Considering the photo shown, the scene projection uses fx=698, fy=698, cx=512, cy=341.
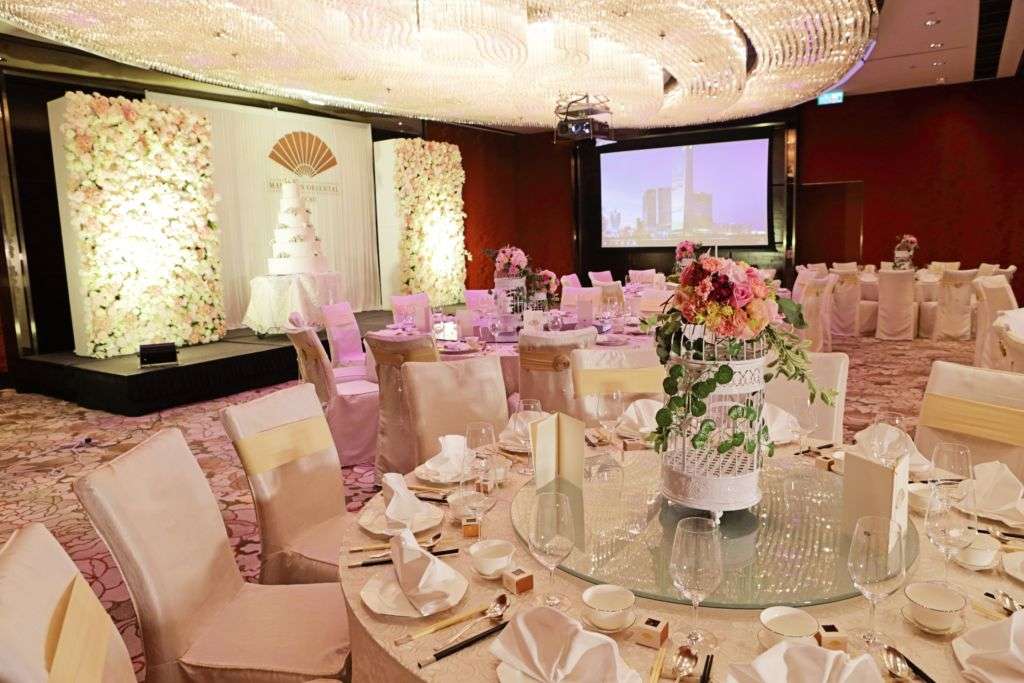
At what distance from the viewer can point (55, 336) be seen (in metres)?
7.40

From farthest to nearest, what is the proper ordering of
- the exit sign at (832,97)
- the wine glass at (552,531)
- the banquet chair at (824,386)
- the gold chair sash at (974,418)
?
the exit sign at (832,97)
the banquet chair at (824,386)
the gold chair sash at (974,418)
the wine glass at (552,531)

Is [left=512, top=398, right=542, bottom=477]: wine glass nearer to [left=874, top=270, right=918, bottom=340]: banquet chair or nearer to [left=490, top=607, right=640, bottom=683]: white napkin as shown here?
[left=490, top=607, right=640, bottom=683]: white napkin

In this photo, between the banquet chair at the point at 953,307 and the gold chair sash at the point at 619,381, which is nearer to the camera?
the gold chair sash at the point at 619,381

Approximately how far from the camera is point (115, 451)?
202 inches

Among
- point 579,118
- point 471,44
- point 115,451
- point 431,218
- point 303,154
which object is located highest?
point 471,44

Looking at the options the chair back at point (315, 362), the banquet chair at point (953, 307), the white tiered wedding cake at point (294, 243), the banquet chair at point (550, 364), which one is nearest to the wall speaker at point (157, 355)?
the white tiered wedding cake at point (294, 243)

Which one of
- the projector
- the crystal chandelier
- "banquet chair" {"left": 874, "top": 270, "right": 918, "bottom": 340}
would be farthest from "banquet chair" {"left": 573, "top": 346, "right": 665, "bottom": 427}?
"banquet chair" {"left": 874, "top": 270, "right": 918, "bottom": 340}

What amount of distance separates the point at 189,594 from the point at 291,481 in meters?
0.57

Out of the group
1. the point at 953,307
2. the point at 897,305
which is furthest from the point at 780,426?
the point at 953,307

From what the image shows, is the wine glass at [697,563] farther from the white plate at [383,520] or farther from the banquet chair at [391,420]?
the banquet chair at [391,420]

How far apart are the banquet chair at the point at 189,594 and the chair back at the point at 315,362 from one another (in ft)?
8.48

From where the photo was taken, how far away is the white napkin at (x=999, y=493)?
1.60 meters

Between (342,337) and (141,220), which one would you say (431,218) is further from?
(342,337)

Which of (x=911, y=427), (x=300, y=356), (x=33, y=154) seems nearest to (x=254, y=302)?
(x=33, y=154)
